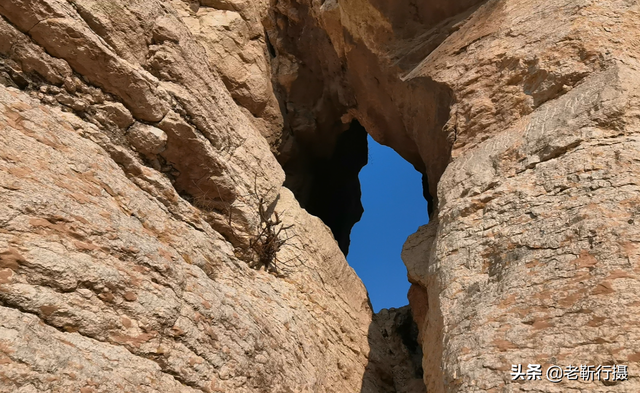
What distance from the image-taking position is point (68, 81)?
3.94 meters

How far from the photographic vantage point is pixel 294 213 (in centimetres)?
591

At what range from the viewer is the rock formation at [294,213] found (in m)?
3.02

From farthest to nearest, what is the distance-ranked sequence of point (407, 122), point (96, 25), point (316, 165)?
point (316, 165), point (407, 122), point (96, 25)

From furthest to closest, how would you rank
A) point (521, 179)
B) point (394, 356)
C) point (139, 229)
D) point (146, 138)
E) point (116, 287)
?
point (394, 356)
point (146, 138)
point (521, 179)
point (139, 229)
point (116, 287)

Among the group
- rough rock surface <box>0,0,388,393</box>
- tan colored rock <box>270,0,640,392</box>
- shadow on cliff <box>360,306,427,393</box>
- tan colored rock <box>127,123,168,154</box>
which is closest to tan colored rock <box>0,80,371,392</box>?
rough rock surface <box>0,0,388,393</box>

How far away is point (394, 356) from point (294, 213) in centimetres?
223

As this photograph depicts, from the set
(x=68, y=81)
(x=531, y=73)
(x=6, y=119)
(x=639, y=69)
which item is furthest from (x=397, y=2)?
(x=6, y=119)

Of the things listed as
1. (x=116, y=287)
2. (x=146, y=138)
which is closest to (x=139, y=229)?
(x=116, y=287)

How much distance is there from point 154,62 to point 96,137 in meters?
1.06

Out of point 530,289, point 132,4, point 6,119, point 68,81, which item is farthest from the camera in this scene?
point 132,4

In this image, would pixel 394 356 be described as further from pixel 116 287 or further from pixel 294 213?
pixel 116 287

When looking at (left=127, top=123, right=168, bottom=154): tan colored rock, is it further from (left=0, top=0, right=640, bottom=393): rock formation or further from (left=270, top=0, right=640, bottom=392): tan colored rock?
(left=270, top=0, right=640, bottom=392): tan colored rock

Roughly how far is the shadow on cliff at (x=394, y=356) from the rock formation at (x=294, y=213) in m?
0.04

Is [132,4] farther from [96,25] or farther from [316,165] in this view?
[316,165]
